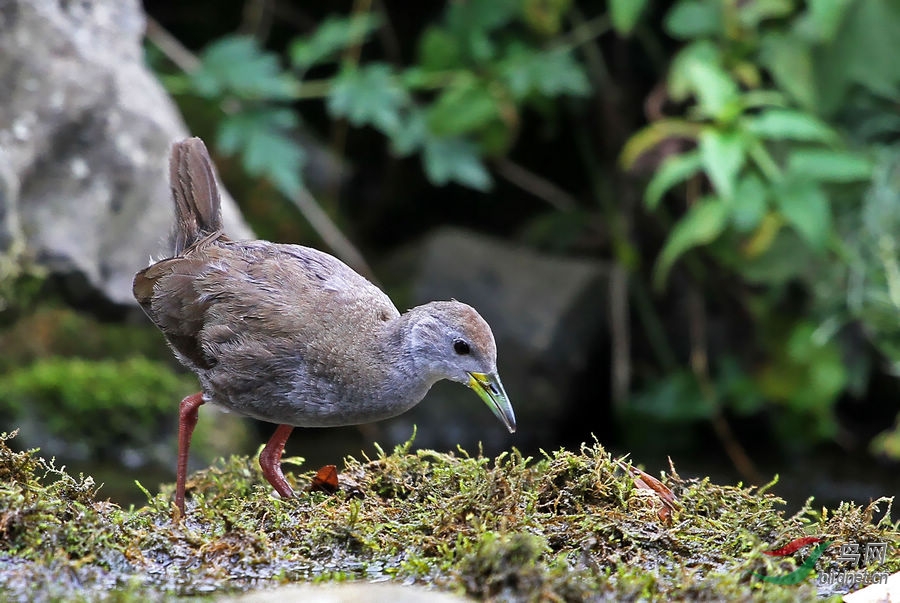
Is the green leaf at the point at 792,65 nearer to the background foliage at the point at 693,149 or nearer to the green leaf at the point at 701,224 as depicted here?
the background foliage at the point at 693,149

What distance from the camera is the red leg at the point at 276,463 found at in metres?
3.88

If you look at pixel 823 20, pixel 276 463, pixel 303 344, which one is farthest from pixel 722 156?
pixel 276 463

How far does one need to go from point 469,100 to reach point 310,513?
449 centimetres

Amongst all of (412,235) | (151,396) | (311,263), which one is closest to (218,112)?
(412,235)

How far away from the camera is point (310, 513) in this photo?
3463 mm

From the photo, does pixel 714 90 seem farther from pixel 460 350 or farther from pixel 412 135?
pixel 460 350

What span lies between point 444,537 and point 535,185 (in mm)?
5422

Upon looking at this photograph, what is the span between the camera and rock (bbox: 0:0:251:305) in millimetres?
6121

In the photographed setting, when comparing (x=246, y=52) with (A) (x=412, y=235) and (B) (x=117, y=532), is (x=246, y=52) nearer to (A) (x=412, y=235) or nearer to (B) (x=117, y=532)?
(A) (x=412, y=235)

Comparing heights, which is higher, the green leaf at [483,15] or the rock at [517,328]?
the green leaf at [483,15]

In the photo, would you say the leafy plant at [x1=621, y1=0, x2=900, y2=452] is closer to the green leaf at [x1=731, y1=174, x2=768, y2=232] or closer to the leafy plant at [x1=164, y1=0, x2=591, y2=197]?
the green leaf at [x1=731, y1=174, x2=768, y2=232]

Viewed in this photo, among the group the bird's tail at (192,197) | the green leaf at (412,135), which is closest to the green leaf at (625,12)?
the green leaf at (412,135)

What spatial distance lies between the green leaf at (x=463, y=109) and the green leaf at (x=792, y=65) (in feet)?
5.94

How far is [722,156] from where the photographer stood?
606 cm
